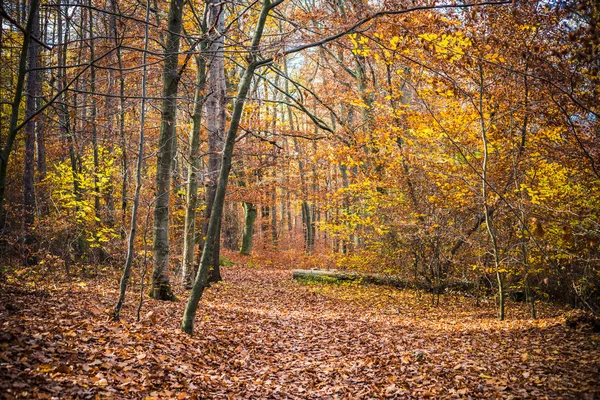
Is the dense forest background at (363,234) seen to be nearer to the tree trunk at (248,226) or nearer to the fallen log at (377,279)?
the fallen log at (377,279)

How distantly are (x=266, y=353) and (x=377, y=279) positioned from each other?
858 centimetres

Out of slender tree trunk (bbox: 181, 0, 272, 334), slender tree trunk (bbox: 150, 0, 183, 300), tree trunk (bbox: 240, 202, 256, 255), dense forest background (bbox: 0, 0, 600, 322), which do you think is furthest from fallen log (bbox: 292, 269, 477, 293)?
slender tree trunk (bbox: 181, 0, 272, 334)

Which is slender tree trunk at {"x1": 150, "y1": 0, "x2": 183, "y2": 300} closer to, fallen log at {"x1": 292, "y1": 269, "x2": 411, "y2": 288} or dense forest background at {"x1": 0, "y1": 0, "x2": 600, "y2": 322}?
dense forest background at {"x1": 0, "y1": 0, "x2": 600, "y2": 322}

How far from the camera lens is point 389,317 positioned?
979 centimetres

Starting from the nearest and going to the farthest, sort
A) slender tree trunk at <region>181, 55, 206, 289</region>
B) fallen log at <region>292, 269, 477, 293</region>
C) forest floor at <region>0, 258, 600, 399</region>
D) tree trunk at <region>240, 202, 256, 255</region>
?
forest floor at <region>0, 258, 600, 399</region>
slender tree trunk at <region>181, 55, 206, 289</region>
fallen log at <region>292, 269, 477, 293</region>
tree trunk at <region>240, 202, 256, 255</region>

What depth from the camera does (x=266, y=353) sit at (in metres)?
6.85

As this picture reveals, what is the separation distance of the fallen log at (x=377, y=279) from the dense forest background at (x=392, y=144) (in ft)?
0.69

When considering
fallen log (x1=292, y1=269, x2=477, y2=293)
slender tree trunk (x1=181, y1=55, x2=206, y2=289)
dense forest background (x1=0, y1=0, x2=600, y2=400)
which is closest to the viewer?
dense forest background (x1=0, y1=0, x2=600, y2=400)

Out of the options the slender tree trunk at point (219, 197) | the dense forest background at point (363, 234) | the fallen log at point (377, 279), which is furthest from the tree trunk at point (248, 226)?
the slender tree trunk at point (219, 197)

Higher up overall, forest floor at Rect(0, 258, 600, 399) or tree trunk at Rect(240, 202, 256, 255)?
tree trunk at Rect(240, 202, 256, 255)

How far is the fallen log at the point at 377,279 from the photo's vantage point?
41.9 feet

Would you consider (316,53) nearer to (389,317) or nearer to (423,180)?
(423,180)

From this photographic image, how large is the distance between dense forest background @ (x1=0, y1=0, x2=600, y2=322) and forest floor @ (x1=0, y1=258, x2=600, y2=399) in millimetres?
1041

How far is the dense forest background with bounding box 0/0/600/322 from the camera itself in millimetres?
6723
